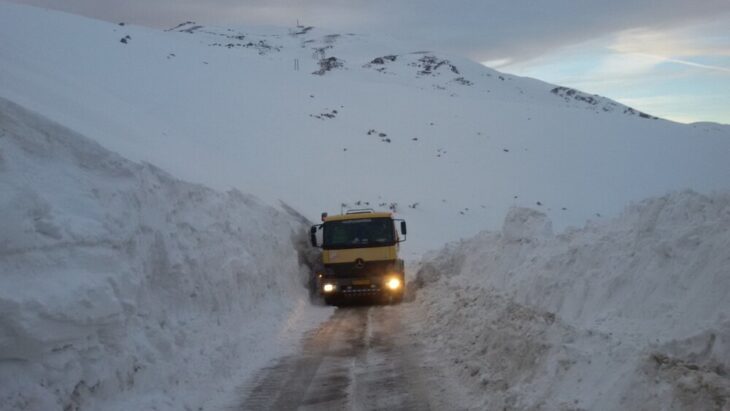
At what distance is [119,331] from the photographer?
7957mm

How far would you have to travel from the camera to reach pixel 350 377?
9.36 meters

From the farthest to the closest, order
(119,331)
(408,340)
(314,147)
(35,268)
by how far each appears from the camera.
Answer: (314,147)
(408,340)
(119,331)
(35,268)

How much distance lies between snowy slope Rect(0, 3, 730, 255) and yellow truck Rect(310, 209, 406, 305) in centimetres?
343

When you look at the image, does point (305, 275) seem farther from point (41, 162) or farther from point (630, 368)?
point (630, 368)

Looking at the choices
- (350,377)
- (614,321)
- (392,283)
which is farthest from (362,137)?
(614,321)

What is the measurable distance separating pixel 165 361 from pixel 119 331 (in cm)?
93

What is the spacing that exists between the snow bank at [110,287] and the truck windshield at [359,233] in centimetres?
460

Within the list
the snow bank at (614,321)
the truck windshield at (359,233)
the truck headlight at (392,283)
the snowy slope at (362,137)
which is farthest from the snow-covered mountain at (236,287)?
the snowy slope at (362,137)

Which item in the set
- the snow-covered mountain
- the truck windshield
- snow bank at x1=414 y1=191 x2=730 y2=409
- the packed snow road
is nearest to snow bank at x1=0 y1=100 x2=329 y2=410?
the snow-covered mountain

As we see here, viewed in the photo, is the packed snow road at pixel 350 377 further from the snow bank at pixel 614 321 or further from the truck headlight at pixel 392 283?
the truck headlight at pixel 392 283

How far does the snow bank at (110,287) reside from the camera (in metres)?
6.69

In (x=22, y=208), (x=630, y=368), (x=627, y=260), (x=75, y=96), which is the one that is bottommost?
(x=630, y=368)

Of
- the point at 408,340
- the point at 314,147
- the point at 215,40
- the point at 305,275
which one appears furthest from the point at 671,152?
the point at 215,40

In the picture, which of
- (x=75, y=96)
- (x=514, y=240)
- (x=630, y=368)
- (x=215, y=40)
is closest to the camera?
(x=630, y=368)
